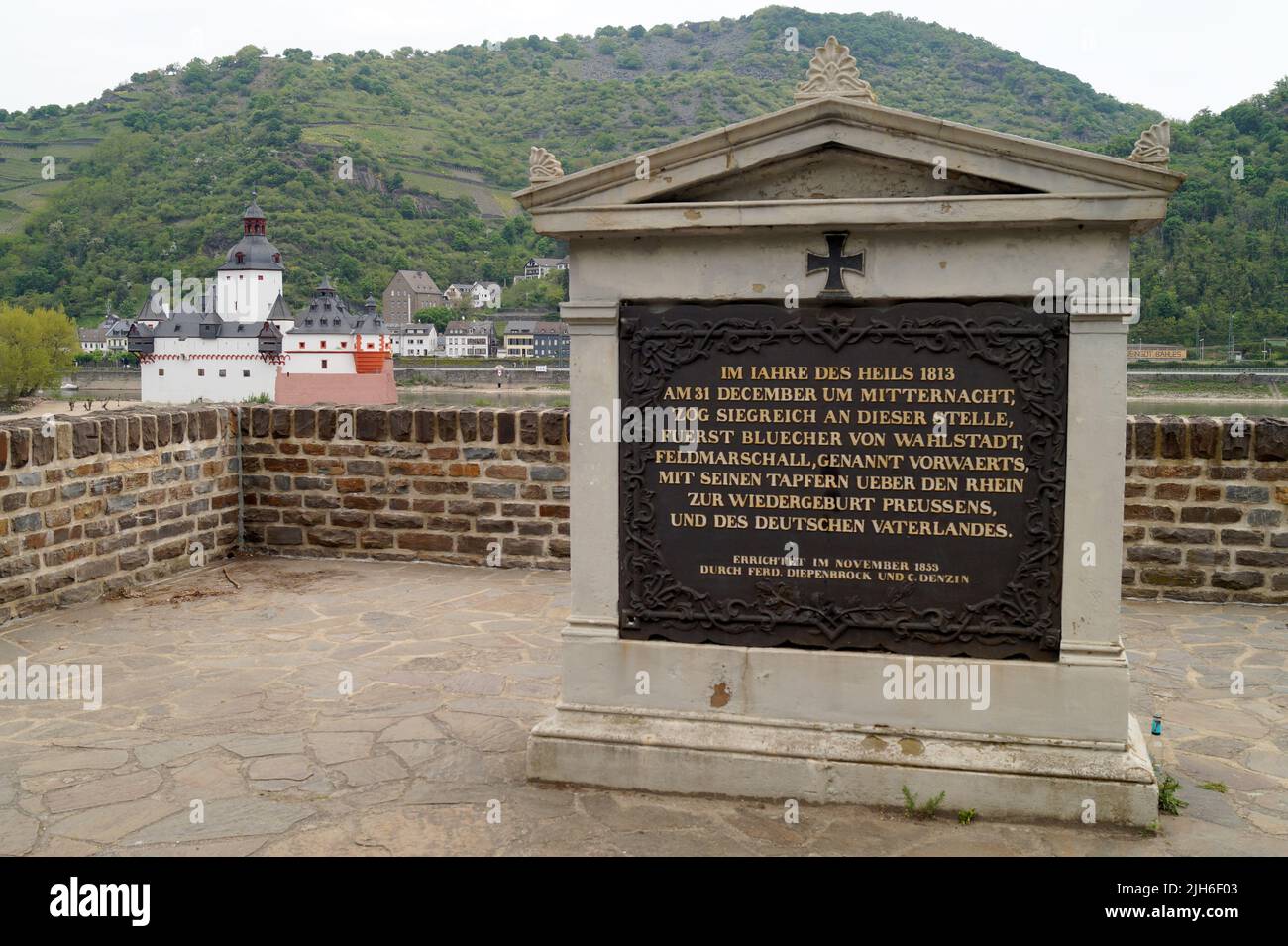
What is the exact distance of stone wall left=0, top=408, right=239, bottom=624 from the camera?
684cm

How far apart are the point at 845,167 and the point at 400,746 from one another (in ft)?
9.72

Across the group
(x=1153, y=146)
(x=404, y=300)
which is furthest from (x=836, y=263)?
(x=404, y=300)

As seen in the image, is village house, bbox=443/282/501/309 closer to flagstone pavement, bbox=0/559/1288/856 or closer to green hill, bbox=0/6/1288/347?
green hill, bbox=0/6/1288/347

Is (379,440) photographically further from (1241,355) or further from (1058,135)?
(1058,135)

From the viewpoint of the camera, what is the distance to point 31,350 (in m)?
78.1

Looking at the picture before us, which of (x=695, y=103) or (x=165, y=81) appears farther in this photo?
(x=165, y=81)

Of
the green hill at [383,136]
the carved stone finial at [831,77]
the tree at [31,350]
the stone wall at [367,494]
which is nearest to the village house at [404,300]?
the green hill at [383,136]

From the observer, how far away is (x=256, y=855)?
3.59 meters

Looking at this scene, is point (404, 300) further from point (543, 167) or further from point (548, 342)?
point (543, 167)

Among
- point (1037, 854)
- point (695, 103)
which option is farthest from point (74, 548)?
point (695, 103)

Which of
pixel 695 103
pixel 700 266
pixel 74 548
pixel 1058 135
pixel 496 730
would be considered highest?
pixel 695 103

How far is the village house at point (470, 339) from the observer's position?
261 feet

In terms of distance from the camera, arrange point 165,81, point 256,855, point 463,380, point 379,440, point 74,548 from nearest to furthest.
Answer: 1. point 256,855
2. point 74,548
3. point 379,440
4. point 463,380
5. point 165,81

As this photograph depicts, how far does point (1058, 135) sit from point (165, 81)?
117593mm
